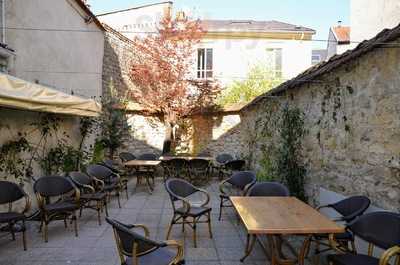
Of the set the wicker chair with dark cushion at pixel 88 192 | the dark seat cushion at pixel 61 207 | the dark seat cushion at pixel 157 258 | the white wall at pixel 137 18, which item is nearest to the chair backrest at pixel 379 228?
the dark seat cushion at pixel 157 258

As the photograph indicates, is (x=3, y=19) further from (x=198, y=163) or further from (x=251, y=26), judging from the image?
(x=251, y=26)

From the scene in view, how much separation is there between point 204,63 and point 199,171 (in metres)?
7.47

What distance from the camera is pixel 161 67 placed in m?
10.4

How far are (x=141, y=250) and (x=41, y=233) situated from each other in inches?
108

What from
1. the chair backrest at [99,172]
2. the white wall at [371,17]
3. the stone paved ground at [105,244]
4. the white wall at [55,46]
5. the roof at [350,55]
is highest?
the white wall at [371,17]

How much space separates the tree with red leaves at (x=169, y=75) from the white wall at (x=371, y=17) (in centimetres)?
518

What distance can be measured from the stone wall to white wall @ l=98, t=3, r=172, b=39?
9436 millimetres

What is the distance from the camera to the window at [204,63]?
1429 cm

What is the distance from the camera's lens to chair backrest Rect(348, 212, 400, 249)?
93.4 inches

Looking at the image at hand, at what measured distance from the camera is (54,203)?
4441mm

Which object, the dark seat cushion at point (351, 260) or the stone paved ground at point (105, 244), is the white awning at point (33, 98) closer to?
the stone paved ground at point (105, 244)

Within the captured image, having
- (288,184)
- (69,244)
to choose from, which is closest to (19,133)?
(69,244)

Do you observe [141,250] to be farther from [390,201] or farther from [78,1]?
[78,1]

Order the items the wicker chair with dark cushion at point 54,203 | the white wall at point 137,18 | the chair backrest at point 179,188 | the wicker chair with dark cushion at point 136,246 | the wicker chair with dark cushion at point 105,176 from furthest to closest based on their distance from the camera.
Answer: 1. the white wall at point 137,18
2. the wicker chair with dark cushion at point 105,176
3. the chair backrest at point 179,188
4. the wicker chair with dark cushion at point 54,203
5. the wicker chair with dark cushion at point 136,246
